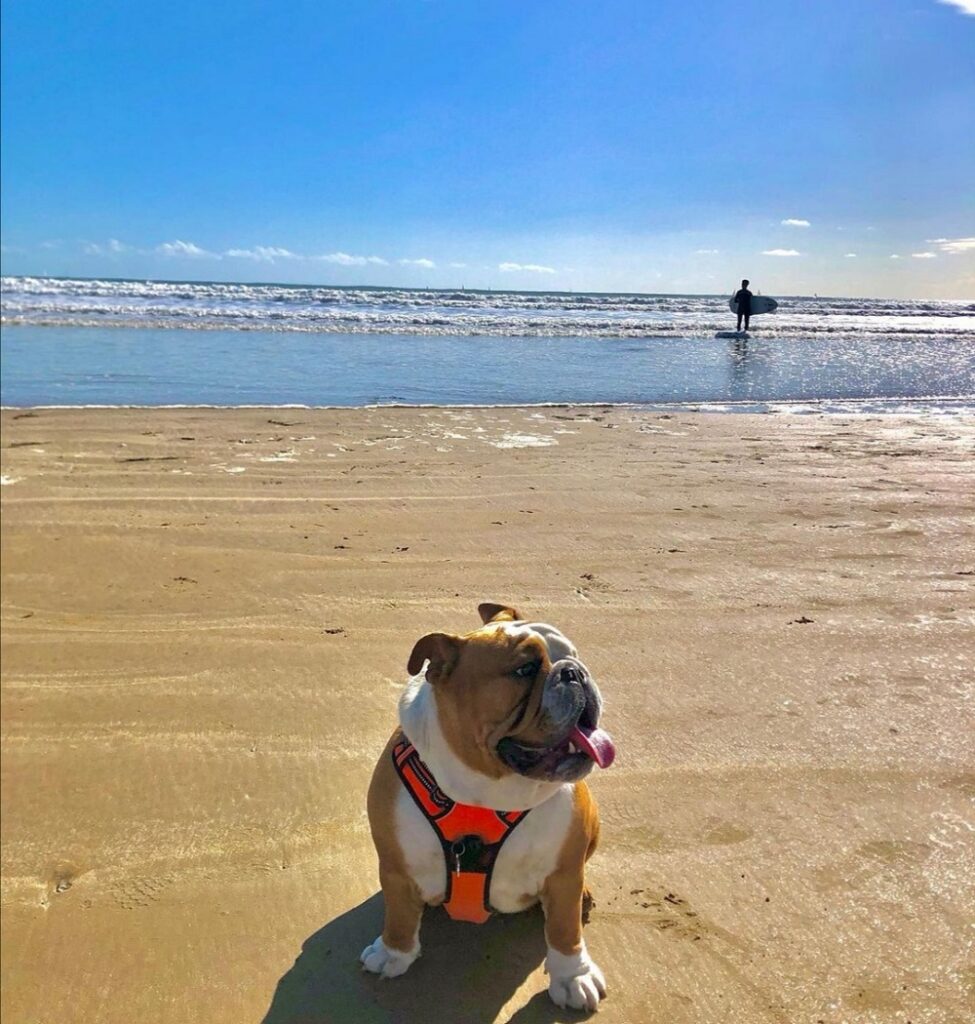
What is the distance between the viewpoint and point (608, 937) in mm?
2562

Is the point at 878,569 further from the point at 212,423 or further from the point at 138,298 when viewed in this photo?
the point at 138,298

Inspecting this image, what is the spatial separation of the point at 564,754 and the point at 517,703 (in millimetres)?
173

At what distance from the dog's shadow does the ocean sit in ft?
31.1

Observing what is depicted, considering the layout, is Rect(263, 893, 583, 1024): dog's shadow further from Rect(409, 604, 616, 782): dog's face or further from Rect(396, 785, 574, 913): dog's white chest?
Rect(409, 604, 616, 782): dog's face

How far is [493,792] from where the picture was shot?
2213 mm

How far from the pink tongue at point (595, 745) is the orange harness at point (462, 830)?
1.02ft

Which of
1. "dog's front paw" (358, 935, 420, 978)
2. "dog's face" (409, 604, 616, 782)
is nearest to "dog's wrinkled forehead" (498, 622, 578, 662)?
"dog's face" (409, 604, 616, 782)

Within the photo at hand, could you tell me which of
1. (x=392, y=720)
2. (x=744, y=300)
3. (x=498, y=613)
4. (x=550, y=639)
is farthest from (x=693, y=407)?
(x=744, y=300)

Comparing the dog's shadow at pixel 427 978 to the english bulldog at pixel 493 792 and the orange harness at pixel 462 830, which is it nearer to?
the english bulldog at pixel 493 792

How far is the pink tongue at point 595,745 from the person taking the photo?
208cm

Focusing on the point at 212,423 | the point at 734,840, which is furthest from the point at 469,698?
the point at 212,423

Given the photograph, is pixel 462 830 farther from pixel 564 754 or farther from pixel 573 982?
pixel 573 982

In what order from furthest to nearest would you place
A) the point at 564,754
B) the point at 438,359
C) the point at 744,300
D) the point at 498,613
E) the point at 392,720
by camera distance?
the point at 744,300, the point at 438,359, the point at 392,720, the point at 498,613, the point at 564,754

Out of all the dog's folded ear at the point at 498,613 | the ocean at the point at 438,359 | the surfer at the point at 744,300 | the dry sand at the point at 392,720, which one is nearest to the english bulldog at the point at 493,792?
the dog's folded ear at the point at 498,613
